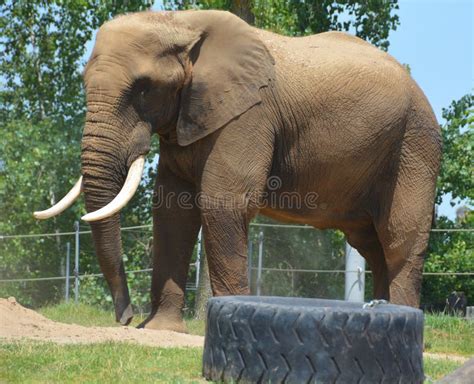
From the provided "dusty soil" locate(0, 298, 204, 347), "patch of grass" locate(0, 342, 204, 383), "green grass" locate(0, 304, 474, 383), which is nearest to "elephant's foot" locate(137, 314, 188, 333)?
"dusty soil" locate(0, 298, 204, 347)

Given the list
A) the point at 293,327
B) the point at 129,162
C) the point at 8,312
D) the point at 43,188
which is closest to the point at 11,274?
the point at 43,188

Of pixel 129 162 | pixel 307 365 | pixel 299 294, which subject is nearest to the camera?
pixel 307 365

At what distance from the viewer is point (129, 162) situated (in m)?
9.12

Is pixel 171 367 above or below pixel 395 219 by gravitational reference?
below

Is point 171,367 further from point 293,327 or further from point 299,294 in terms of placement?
point 299,294

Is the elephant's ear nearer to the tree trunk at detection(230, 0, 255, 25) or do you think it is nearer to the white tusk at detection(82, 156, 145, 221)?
the white tusk at detection(82, 156, 145, 221)

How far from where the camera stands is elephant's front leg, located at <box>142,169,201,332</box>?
991cm

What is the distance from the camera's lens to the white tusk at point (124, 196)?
8.81 meters

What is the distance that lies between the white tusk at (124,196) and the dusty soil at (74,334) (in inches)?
39.1

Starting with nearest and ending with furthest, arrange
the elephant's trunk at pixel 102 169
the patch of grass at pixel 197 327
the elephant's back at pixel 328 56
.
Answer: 1. the elephant's trunk at pixel 102 169
2. the elephant's back at pixel 328 56
3. the patch of grass at pixel 197 327

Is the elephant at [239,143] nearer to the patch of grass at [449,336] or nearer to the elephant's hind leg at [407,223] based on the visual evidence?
the elephant's hind leg at [407,223]

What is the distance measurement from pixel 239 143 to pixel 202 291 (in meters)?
6.06

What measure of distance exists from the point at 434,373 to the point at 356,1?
1023cm

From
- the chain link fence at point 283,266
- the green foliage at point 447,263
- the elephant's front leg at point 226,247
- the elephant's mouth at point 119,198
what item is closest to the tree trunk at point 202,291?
the chain link fence at point 283,266
